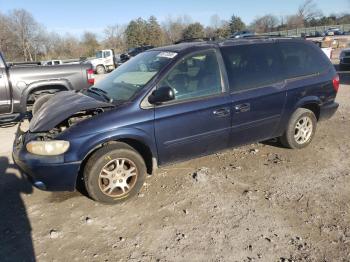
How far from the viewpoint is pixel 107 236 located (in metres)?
3.43

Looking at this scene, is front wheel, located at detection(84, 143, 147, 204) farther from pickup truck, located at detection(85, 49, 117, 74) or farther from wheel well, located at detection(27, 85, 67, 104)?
pickup truck, located at detection(85, 49, 117, 74)

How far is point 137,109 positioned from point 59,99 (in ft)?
4.60

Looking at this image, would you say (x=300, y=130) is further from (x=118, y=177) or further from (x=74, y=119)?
(x=74, y=119)

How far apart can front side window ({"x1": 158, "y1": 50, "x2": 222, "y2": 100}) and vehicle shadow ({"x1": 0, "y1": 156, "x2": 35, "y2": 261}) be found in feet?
7.23

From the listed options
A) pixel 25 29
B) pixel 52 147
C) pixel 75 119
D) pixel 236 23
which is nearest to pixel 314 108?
pixel 75 119

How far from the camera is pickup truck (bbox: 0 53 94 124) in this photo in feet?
23.3

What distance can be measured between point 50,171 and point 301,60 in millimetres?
3952

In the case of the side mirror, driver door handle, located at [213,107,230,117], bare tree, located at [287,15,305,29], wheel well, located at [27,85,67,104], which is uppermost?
bare tree, located at [287,15,305,29]

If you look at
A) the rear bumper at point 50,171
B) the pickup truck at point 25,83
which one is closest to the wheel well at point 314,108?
the rear bumper at point 50,171

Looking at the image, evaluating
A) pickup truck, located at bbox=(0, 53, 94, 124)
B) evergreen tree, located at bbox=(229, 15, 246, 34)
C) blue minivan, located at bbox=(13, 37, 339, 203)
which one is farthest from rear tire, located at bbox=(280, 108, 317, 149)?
evergreen tree, located at bbox=(229, 15, 246, 34)

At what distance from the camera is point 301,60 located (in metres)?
5.23

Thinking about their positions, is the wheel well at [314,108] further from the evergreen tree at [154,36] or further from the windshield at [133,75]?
the evergreen tree at [154,36]

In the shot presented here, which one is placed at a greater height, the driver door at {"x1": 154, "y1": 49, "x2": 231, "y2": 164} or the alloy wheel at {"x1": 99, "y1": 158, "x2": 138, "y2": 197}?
the driver door at {"x1": 154, "y1": 49, "x2": 231, "y2": 164}

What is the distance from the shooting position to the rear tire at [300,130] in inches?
205
